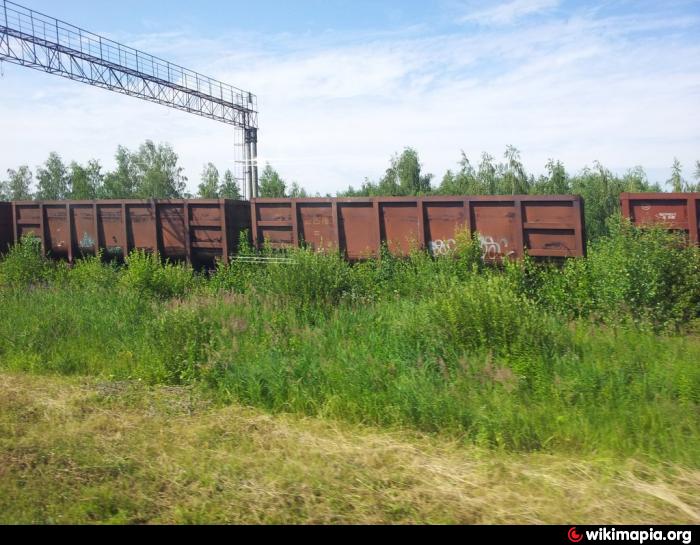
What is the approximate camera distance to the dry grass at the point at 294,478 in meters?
4.09

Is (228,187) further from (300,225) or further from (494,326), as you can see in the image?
(494,326)

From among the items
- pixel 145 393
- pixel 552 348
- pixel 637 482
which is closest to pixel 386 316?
pixel 552 348

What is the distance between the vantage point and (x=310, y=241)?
13023 millimetres

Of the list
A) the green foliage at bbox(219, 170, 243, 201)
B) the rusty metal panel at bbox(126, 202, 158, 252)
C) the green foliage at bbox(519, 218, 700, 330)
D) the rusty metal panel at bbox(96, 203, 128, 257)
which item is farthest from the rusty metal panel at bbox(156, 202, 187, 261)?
the green foliage at bbox(219, 170, 243, 201)

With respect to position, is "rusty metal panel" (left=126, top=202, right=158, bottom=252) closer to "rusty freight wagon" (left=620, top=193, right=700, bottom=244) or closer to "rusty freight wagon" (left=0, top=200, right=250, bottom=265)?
"rusty freight wagon" (left=0, top=200, right=250, bottom=265)

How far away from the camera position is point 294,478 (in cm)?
456

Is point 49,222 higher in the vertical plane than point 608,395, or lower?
higher

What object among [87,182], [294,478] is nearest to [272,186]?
[87,182]

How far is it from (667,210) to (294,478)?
27.1ft

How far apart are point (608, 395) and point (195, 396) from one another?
4061 millimetres

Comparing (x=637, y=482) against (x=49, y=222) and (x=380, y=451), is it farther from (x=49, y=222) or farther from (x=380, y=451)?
(x=49, y=222)

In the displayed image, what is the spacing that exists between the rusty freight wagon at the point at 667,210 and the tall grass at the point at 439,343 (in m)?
0.75

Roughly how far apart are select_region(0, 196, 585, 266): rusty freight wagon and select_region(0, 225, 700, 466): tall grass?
702mm
